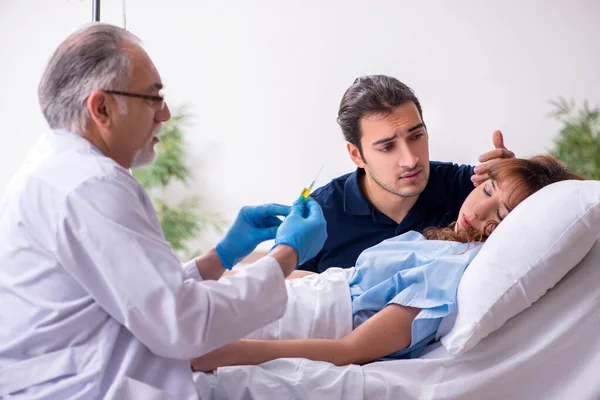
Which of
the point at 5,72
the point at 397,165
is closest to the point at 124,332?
the point at 397,165

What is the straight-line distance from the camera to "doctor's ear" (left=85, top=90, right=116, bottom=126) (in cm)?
136

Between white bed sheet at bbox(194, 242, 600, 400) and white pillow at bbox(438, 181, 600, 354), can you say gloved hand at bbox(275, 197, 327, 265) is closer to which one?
white bed sheet at bbox(194, 242, 600, 400)

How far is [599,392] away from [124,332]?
1046mm

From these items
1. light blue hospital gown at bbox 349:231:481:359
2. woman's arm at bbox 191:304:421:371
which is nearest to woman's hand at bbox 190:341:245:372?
woman's arm at bbox 191:304:421:371

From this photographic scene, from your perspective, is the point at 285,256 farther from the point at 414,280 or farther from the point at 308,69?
the point at 308,69

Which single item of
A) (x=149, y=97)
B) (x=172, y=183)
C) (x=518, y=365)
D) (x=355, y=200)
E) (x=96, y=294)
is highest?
(x=149, y=97)

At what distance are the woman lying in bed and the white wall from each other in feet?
8.18

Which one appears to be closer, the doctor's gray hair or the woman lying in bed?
the doctor's gray hair

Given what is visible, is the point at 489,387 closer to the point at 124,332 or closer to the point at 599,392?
the point at 599,392

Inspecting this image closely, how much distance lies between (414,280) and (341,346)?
0.25m

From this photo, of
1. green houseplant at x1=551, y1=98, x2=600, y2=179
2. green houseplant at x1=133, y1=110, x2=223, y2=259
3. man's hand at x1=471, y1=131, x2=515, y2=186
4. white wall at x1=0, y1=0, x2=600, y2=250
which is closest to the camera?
man's hand at x1=471, y1=131, x2=515, y2=186

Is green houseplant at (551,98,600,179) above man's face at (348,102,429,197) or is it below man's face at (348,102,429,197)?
below

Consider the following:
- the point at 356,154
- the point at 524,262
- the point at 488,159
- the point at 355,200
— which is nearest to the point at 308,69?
the point at 356,154

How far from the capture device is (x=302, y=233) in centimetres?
150
